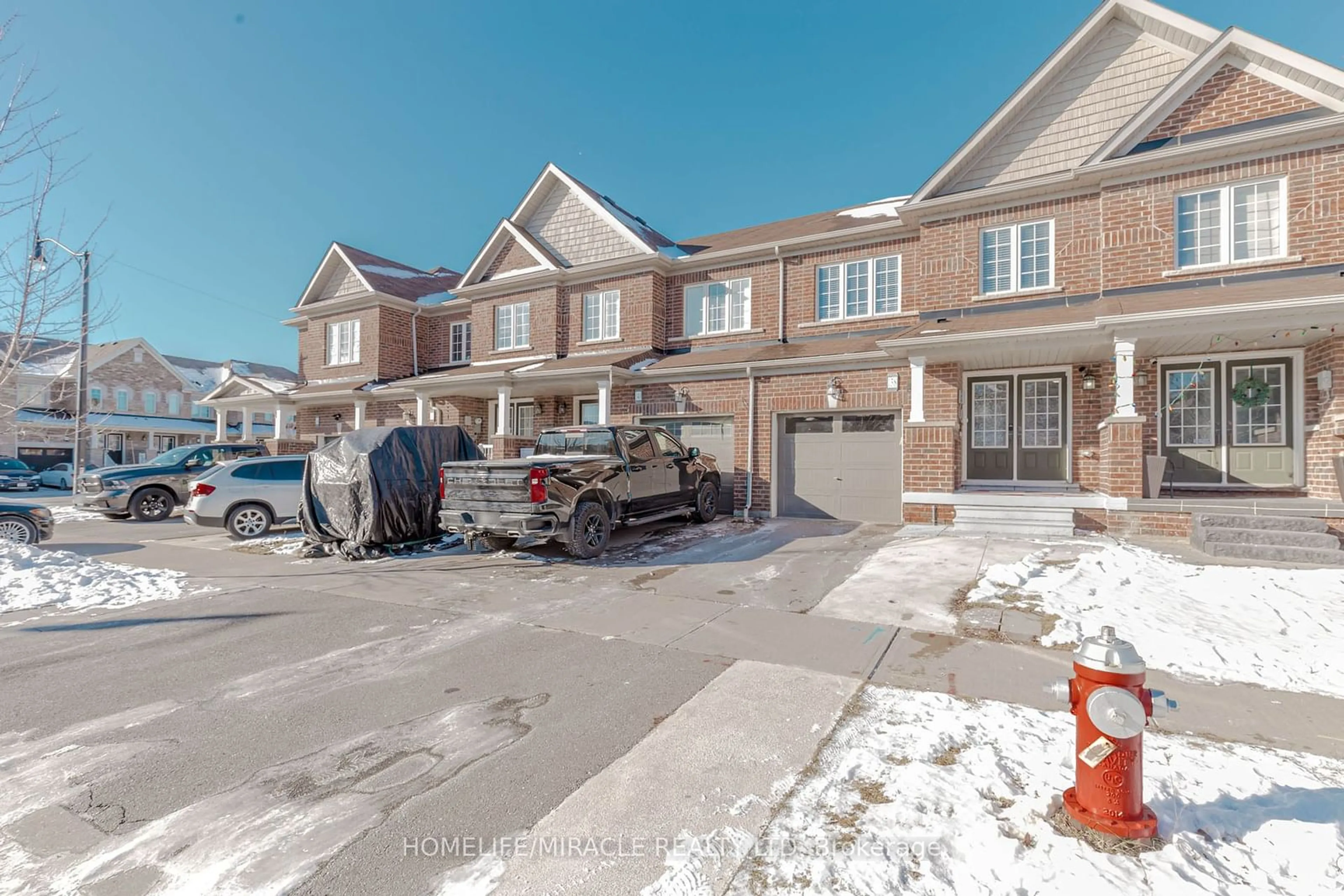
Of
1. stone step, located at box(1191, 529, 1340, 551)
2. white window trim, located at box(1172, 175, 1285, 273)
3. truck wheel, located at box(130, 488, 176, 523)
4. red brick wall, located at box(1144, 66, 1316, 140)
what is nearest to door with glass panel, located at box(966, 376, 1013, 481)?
white window trim, located at box(1172, 175, 1285, 273)

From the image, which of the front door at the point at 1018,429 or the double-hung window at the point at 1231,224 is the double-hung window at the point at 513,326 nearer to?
the front door at the point at 1018,429

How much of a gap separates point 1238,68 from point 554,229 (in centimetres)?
1477

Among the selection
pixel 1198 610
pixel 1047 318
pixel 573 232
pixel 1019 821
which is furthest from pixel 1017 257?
pixel 1019 821

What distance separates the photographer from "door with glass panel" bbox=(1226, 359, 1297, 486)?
9.91 meters

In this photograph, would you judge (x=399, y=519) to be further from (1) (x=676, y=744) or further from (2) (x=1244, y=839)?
(2) (x=1244, y=839)

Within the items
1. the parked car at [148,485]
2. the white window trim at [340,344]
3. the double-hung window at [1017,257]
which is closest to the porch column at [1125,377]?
the double-hung window at [1017,257]

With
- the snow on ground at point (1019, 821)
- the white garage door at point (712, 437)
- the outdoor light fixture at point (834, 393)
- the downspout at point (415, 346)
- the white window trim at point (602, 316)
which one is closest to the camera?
the snow on ground at point (1019, 821)

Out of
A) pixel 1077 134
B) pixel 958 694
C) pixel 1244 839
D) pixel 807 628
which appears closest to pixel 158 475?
pixel 807 628

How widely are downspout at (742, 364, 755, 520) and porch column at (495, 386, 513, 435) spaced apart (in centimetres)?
627

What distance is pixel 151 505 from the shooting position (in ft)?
45.8

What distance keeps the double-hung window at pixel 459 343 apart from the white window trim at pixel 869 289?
37.2 ft

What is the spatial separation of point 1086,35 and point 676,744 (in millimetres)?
14418

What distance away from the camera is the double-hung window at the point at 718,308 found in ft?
48.3

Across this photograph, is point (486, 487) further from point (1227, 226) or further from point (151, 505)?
point (1227, 226)
